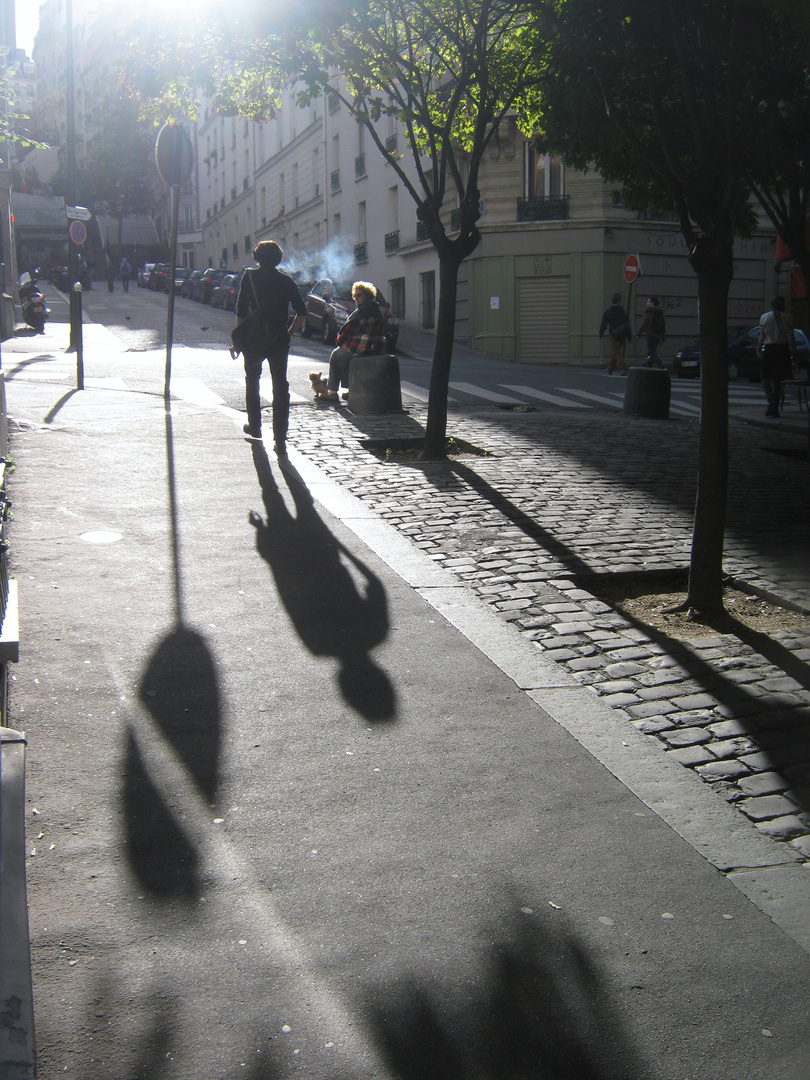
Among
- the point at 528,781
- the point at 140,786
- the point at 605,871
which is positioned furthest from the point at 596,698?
the point at 140,786

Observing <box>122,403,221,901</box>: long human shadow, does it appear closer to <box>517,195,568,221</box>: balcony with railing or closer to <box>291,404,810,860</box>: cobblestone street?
<box>291,404,810,860</box>: cobblestone street

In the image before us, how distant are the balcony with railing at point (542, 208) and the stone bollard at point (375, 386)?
19375 millimetres

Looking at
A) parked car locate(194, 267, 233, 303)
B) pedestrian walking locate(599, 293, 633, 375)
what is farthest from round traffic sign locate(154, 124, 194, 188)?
parked car locate(194, 267, 233, 303)

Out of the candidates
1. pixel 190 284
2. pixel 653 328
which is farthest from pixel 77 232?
pixel 190 284

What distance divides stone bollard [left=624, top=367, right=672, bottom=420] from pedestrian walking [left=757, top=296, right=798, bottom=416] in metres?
1.77

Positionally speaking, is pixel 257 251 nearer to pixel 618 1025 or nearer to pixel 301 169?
pixel 618 1025

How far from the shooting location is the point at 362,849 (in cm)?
330

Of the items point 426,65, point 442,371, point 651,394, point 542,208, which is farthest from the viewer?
point 542,208

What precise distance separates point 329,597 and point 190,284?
45.7m

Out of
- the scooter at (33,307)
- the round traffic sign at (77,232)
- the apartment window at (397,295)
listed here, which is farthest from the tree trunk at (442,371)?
the apartment window at (397,295)

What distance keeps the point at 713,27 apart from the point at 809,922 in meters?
4.79

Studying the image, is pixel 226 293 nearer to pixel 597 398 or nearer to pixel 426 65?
pixel 597 398

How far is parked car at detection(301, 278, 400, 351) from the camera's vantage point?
25.4m

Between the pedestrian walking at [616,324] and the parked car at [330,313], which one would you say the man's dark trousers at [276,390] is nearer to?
the pedestrian walking at [616,324]
